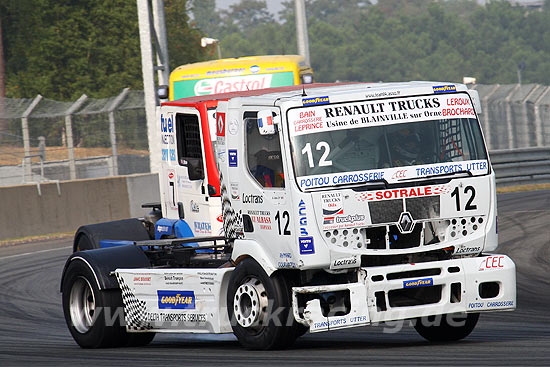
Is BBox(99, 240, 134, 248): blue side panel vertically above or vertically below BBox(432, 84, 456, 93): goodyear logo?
below

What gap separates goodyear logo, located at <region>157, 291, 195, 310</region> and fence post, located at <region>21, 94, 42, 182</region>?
1506cm

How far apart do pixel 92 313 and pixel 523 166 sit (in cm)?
1820

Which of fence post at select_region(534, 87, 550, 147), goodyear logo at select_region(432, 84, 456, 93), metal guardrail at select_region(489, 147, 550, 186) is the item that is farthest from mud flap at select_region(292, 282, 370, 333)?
fence post at select_region(534, 87, 550, 147)

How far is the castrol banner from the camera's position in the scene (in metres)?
8.97

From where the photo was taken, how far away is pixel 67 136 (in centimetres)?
2542

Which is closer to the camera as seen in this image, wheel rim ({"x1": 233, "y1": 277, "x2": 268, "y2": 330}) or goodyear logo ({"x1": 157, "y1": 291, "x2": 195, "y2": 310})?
wheel rim ({"x1": 233, "y1": 277, "x2": 268, "y2": 330})

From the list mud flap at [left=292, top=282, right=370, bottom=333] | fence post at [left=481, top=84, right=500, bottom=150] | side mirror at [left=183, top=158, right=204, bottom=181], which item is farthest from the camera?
→ fence post at [left=481, top=84, right=500, bottom=150]

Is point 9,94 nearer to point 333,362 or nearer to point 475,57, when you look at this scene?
point 333,362

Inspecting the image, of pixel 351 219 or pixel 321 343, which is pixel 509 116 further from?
pixel 351 219

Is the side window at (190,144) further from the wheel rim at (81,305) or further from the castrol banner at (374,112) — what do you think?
the castrol banner at (374,112)

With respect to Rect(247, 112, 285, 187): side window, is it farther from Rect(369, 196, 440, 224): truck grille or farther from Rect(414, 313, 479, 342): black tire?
Rect(414, 313, 479, 342): black tire

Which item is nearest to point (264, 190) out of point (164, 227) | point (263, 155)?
point (263, 155)

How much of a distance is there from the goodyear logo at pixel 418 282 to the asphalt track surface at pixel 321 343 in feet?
1.78

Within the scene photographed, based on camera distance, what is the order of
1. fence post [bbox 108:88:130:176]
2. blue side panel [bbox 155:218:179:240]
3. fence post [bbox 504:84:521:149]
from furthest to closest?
fence post [bbox 504:84:521:149] < fence post [bbox 108:88:130:176] < blue side panel [bbox 155:218:179:240]
